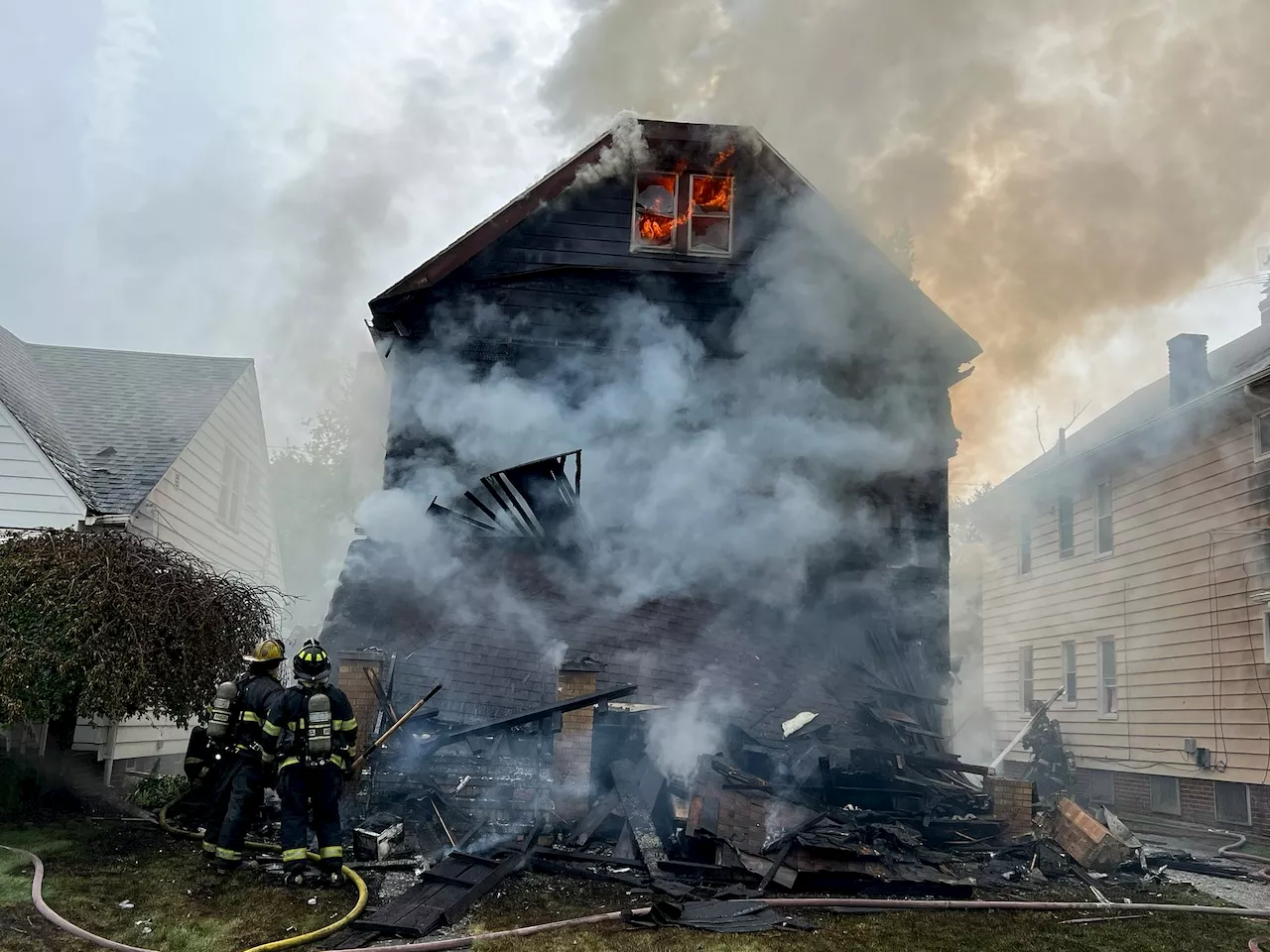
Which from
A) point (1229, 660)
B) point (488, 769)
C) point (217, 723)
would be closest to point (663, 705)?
point (488, 769)

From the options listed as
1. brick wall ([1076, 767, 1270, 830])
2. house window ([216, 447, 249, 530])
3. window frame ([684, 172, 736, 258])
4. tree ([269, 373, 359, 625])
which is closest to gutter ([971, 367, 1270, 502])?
brick wall ([1076, 767, 1270, 830])

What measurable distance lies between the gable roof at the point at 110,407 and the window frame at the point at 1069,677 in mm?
15205

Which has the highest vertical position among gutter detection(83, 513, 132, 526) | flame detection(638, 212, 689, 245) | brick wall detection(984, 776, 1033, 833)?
flame detection(638, 212, 689, 245)

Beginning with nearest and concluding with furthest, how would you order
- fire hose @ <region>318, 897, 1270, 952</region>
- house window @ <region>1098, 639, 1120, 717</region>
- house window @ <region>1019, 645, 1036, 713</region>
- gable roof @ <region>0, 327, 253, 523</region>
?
fire hose @ <region>318, 897, 1270, 952</region>
gable roof @ <region>0, 327, 253, 523</region>
house window @ <region>1098, 639, 1120, 717</region>
house window @ <region>1019, 645, 1036, 713</region>

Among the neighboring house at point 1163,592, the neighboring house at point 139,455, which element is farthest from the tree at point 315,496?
the neighboring house at point 1163,592

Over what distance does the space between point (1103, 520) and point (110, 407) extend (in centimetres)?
1631

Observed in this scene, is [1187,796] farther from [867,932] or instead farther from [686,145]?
[686,145]

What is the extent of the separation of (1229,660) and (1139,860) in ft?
20.5

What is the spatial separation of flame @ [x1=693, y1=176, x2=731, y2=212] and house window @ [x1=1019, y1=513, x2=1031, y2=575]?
10.5 metres

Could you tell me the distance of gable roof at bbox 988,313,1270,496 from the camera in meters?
13.5

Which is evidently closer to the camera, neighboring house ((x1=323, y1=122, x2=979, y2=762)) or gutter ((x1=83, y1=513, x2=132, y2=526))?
gutter ((x1=83, y1=513, x2=132, y2=526))

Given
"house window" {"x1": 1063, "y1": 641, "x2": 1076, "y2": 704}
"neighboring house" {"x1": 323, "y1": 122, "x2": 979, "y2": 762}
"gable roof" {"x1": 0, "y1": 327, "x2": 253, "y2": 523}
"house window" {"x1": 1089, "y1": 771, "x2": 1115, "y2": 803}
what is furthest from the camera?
"house window" {"x1": 1063, "y1": 641, "x2": 1076, "y2": 704}

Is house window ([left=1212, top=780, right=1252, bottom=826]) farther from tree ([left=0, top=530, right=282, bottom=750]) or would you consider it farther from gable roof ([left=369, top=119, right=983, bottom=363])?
tree ([left=0, top=530, right=282, bottom=750])

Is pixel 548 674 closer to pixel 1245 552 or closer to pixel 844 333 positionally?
pixel 844 333
